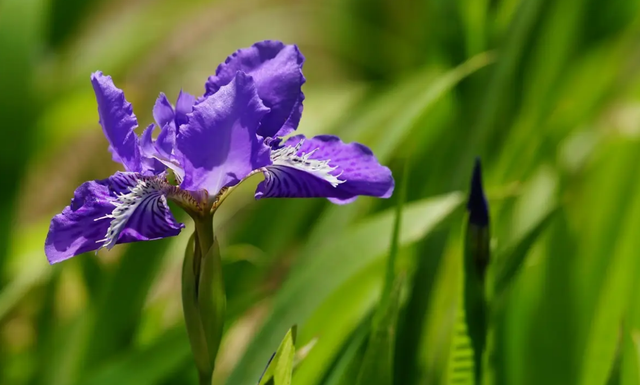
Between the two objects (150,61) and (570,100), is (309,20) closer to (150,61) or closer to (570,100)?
(150,61)

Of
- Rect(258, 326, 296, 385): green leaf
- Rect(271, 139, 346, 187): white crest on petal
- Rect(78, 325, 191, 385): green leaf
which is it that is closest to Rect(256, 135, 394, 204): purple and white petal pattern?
Rect(271, 139, 346, 187): white crest on petal

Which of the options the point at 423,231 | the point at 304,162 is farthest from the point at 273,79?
the point at 423,231

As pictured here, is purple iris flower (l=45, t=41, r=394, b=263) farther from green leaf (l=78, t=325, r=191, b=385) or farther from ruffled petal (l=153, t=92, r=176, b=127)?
green leaf (l=78, t=325, r=191, b=385)

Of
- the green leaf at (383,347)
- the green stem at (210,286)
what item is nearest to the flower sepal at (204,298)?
the green stem at (210,286)

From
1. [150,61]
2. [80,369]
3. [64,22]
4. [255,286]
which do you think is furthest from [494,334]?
[150,61]

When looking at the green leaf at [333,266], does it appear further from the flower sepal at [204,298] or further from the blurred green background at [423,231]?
the flower sepal at [204,298]

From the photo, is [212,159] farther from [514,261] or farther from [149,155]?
[514,261]
